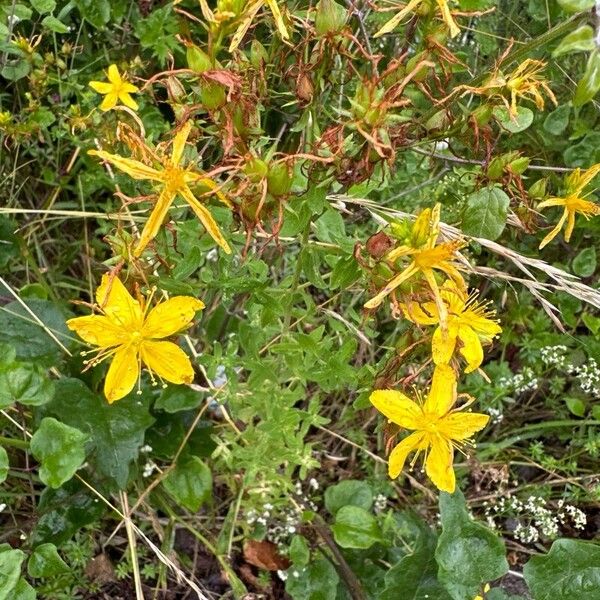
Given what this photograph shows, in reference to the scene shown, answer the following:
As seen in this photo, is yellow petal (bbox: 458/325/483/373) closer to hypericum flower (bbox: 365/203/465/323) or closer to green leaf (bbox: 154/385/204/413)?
hypericum flower (bbox: 365/203/465/323)

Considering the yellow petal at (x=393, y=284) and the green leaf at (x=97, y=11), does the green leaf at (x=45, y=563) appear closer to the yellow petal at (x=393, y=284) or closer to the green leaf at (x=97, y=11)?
the yellow petal at (x=393, y=284)

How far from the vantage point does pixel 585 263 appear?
1.66 m

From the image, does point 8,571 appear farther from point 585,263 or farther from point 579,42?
point 585,263

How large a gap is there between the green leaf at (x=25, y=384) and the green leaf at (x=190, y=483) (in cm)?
35

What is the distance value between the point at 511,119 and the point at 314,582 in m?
0.97

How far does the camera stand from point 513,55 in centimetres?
99

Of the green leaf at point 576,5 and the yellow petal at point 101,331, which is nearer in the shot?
the green leaf at point 576,5

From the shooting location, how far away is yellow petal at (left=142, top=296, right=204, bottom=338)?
1.05 m

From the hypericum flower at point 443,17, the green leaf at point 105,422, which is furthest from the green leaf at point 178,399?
the hypericum flower at point 443,17

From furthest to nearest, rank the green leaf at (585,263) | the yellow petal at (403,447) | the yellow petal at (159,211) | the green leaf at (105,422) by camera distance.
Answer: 1. the green leaf at (585,263)
2. the green leaf at (105,422)
3. the yellow petal at (403,447)
4. the yellow petal at (159,211)

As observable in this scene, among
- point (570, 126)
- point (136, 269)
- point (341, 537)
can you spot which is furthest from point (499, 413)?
point (136, 269)

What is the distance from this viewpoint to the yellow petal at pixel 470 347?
1051 mm

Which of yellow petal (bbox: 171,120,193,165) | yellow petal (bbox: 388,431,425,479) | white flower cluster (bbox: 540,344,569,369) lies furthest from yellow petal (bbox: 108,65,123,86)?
white flower cluster (bbox: 540,344,569,369)

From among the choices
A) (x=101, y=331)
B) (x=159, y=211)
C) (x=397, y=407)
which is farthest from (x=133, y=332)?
(x=397, y=407)
